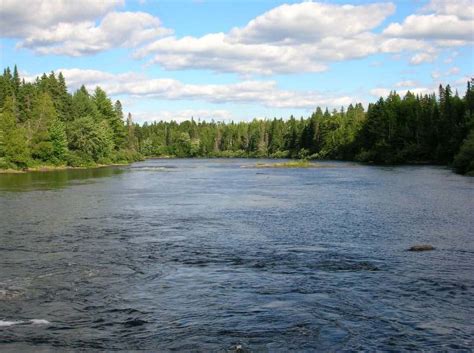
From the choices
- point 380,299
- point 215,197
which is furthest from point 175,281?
point 215,197

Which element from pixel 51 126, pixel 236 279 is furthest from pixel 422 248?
pixel 51 126

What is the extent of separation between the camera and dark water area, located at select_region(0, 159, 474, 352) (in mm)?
13758

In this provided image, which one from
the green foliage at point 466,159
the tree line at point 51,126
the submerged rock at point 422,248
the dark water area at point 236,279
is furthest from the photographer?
the tree line at point 51,126

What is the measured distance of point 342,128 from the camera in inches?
6437

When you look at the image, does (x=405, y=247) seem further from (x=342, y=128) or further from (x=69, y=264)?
(x=342, y=128)

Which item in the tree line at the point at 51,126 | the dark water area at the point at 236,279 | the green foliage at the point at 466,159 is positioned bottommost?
the dark water area at the point at 236,279

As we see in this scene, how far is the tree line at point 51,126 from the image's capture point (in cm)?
8950

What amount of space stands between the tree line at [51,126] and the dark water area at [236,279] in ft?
179

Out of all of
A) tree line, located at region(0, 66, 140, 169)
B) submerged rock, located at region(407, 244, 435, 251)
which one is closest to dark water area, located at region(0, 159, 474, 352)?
submerged rock, located at region(407, 244, 435, 251)

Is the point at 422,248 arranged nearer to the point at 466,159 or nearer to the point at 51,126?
the point at 466,159

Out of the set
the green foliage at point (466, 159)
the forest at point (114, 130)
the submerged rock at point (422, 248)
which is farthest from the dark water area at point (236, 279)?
the forest at point (114, 130)

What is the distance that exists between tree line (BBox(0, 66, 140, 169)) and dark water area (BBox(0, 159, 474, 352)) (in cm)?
5458

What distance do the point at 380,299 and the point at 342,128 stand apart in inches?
5928

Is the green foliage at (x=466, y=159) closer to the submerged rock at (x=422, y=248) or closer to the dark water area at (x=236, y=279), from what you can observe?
the dark water area at (x=236, y=279)
